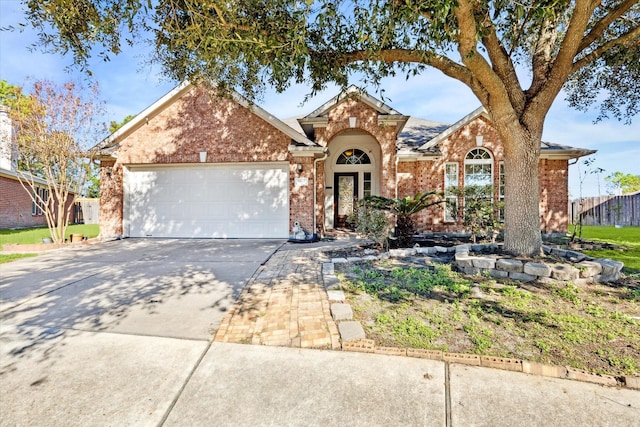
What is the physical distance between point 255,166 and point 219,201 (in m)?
1.79

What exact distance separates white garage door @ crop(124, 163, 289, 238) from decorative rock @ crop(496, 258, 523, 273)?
23.1 ft

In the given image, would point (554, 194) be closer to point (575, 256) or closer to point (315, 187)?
point (575, 256)

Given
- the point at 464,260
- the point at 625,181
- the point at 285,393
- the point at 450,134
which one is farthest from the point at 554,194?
the point at 625,181

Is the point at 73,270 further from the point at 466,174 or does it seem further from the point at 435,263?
the point at 466,174

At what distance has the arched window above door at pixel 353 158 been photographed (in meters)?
12.6

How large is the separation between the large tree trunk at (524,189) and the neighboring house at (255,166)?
5186mm

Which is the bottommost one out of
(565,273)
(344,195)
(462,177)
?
(565,273)

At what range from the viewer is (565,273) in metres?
4.59

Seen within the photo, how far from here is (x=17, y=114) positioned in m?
9.03

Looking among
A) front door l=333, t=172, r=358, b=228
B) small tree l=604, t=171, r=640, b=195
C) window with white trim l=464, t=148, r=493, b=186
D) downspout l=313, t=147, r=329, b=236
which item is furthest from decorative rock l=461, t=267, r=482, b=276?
small tree l=604, t=171, r=640, b=195

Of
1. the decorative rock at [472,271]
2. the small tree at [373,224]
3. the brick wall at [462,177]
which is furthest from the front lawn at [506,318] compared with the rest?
the brick wall at [462,177]

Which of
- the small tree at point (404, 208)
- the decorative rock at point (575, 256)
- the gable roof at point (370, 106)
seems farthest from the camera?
the gable roof at point (370, 106)

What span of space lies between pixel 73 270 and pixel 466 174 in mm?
12069

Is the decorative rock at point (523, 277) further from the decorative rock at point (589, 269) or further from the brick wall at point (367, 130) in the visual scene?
the brick wall at point (367, 130)
